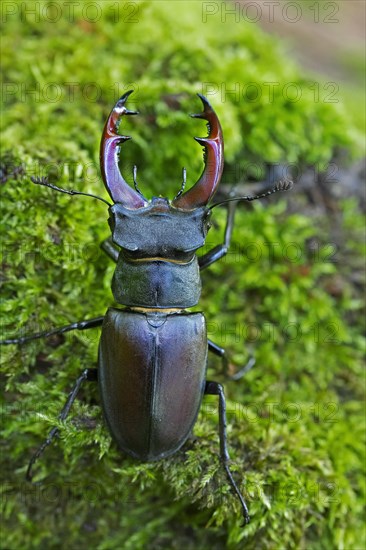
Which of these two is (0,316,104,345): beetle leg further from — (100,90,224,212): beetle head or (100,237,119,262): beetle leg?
(100,90,224,212): beetle head

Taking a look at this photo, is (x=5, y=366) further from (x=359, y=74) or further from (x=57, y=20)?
(x=359, y=74)

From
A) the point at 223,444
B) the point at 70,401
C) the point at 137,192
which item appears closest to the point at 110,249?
the point at 137,192

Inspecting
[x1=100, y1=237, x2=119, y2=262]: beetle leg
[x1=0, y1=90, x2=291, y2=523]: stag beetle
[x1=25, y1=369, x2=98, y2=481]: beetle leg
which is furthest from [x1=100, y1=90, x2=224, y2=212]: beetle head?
[x1=25, y1=369, x2=98, y2=481]: beetle leg

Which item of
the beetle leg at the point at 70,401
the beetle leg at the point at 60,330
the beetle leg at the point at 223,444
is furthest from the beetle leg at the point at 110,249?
the beetle leg at the point at 223,444

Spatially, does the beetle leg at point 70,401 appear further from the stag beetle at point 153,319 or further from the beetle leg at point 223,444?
the beetle leg at point 223,444

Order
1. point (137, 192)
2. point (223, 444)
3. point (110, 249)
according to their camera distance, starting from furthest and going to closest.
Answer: point (110, 249) → point (223, 444) → point (137, 192)

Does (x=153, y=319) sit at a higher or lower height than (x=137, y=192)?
lower

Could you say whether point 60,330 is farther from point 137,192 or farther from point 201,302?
point 201,302
